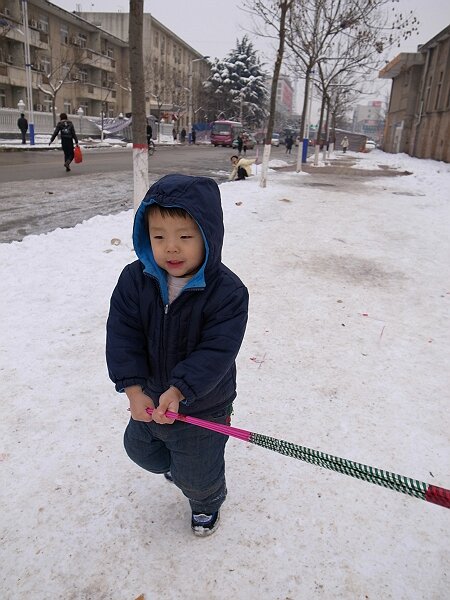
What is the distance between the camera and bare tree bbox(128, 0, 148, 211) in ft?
18.9

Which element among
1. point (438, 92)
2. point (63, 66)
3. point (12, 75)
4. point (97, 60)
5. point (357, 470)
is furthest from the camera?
point (97, 60)

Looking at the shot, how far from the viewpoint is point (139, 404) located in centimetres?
158

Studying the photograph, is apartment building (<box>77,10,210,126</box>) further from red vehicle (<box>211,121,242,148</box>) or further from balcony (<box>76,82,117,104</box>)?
red vehicle (<box>211,121,242,148</box>)

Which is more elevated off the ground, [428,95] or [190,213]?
[428,95]

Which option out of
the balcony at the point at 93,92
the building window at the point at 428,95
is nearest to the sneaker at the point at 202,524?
the building window at the point at 428,95

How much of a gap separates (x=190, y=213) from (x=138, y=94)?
17.3ft

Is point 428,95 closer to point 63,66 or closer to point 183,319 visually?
point 63,66

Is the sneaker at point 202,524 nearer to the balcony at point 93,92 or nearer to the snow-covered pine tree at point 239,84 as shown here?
the balcony at point 93,92

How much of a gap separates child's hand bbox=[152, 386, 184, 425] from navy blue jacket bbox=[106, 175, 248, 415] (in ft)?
0.09

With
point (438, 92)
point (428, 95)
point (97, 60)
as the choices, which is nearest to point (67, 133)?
point (438, 92)

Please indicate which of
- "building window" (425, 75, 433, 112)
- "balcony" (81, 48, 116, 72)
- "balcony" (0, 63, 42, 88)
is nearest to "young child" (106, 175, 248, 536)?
"building window" (425, 75, 433, 112)

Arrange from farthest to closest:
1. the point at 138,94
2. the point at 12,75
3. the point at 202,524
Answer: the point at 12,75
the point at 138,94
the point at 202,524

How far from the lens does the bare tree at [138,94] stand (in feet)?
18.9

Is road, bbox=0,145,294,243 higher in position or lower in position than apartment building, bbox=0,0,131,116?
lower
